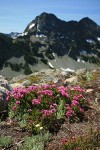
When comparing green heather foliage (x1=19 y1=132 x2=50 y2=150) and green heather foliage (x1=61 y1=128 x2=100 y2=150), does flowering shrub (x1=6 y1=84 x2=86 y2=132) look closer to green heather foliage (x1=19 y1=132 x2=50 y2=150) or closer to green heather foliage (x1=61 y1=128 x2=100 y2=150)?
green heather foliage (x1=19 y1=132 x2=50 y2=150)

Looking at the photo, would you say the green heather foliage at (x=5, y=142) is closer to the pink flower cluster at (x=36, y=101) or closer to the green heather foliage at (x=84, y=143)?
the green heather foliage at (x=84, y=143)

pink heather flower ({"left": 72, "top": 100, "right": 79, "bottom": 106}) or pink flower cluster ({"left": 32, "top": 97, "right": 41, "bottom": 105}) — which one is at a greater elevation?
pink flower cluster ({"left": 32, "top": 97, "right": 41, "bottom": 105})

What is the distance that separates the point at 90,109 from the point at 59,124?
252 centimetres

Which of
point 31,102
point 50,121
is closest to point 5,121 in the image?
point 31,102

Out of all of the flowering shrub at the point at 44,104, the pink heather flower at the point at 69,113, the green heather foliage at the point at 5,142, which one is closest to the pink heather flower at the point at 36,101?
the flowering shrub at the point at 44,104

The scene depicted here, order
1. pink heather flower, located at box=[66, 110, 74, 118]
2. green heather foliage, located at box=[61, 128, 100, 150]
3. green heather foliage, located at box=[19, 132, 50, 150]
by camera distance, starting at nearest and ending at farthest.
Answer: green heather foliage, located at box=[61, 128, 100, 150] < green heather foliage, located at box=[19, 132, 50, 150] < pink heather flower, located at box=[66, 110, 74, 118]

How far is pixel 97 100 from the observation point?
14.8m

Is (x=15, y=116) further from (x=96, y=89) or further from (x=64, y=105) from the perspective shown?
(x=96, y=89)

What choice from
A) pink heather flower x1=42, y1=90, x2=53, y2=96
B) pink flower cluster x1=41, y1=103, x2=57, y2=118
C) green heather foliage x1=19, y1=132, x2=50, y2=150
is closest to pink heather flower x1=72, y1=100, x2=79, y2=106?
pink flower cluster x1=41, y1=103, x2=57, y2=118

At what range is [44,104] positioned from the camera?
12.3m

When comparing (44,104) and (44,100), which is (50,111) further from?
(44,100)

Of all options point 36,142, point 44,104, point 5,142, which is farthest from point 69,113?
point 5,142

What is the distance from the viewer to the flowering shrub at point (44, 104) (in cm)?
1132

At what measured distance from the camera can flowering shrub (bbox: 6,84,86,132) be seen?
11.3m
